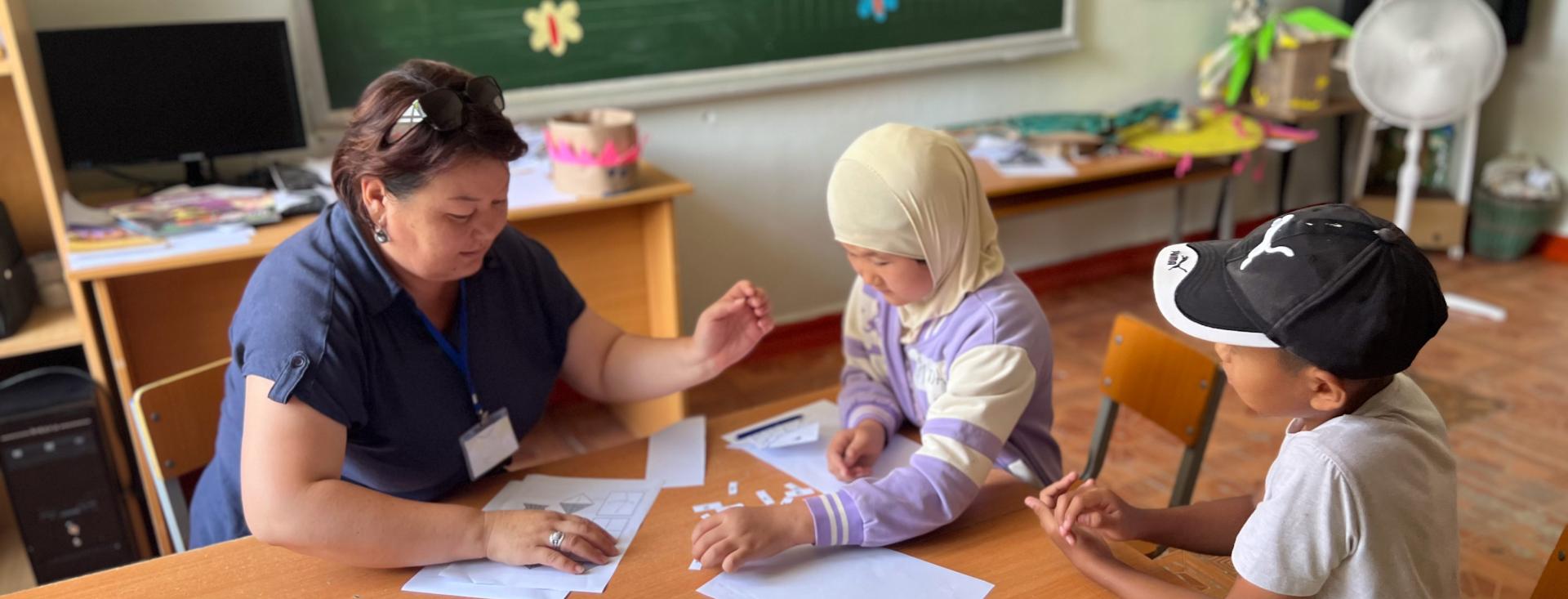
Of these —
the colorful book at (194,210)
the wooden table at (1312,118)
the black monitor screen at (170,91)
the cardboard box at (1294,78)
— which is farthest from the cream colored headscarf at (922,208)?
the cardboard box at (1294,78)

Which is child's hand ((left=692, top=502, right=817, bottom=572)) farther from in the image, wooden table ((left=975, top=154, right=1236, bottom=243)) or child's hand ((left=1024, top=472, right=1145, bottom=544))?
wooden table ((left=975, top=154, right=1236, bottom=243))

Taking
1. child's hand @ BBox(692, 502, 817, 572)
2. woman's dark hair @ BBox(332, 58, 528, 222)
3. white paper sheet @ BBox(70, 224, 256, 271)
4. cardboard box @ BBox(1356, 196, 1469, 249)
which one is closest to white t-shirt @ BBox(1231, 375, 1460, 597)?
child's hand @ BBox(692, 502, 817, 572)

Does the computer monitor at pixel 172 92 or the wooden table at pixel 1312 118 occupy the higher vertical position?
the computer monitor at pixel 172 92

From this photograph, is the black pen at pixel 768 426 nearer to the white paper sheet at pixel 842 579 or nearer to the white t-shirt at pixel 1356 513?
the white paper sheet at pixel 842 579

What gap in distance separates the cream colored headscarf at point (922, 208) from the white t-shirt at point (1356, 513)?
1.80 ft

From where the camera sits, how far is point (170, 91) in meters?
2.57

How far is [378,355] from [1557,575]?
56.1 inches

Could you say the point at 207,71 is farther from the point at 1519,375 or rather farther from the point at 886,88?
the point at 1519,375

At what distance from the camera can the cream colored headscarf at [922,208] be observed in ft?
4.77

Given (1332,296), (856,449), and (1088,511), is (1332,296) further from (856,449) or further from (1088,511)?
(856,449)

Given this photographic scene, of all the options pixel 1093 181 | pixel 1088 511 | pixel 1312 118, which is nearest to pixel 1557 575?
pixel 1088 511

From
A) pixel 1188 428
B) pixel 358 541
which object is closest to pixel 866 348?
pixel 1188 428

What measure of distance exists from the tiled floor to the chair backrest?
1.05 metres

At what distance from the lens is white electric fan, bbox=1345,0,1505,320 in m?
3.71
